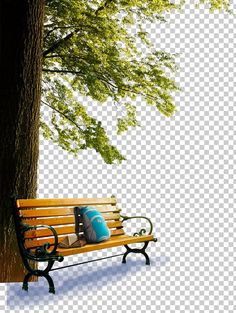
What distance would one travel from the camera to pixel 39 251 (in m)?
6.02

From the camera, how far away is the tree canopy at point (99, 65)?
10180mm

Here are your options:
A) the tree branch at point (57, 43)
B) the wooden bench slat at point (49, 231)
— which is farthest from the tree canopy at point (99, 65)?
the wooden bench slat at point (49, 231)

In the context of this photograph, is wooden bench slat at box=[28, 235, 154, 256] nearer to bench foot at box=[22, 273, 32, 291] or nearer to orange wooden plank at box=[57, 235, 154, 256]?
orange wooden plank at box=[57, 235, 154, 256]

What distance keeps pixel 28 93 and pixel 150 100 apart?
4.98 metres

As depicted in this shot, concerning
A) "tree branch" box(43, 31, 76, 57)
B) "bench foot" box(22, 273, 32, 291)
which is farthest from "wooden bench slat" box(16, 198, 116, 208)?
"tree branch" box(43, 31, 76, 57)

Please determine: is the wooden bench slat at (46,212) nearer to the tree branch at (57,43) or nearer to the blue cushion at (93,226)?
the blue cushion at (93,226)

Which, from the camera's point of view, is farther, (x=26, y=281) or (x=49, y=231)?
(x=49, y=231)

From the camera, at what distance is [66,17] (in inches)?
393

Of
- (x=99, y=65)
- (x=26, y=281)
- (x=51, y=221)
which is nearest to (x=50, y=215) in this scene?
(x=51, y=221)

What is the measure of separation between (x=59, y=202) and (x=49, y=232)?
24.3 inches

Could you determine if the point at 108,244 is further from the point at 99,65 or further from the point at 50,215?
the point at 99,65

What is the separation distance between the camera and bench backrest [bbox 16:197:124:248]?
20.6 ft

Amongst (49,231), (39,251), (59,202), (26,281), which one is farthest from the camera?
(59,202)

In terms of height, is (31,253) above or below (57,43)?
Answer: below
